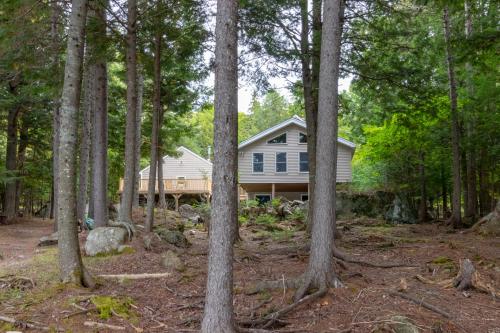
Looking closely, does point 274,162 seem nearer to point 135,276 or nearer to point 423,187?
point 423,187

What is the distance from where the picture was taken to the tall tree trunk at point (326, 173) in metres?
5.92

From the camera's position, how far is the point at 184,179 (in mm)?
31125

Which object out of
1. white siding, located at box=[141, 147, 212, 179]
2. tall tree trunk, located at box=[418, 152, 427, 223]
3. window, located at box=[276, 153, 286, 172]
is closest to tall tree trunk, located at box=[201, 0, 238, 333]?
tall tree trunk, located at box=[418, 152, 427, 223]

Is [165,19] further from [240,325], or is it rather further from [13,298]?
[240,325]

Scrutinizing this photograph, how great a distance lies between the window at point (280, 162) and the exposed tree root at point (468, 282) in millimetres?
19708

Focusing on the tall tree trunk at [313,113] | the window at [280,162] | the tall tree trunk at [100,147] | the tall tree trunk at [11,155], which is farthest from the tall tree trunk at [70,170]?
the window at [280,162]

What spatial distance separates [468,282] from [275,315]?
333cm

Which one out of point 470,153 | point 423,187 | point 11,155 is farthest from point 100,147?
point 423,187

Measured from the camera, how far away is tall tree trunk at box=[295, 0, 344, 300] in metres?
5.92

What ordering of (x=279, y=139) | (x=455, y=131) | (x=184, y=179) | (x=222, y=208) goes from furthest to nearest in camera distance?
1. (x=184, y=179)
2. (x=279, y=139)
3. (x=455, y=131)
4. (x=222, y=208)

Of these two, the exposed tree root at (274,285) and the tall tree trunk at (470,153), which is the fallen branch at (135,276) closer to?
the exposed tree root at (274,285)

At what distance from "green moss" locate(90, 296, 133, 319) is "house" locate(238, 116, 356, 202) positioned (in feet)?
66.5

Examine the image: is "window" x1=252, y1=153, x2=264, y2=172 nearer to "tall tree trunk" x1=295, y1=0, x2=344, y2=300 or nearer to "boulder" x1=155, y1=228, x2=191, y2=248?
"boulder" x1=155, y1=228, x2=191, y2=248

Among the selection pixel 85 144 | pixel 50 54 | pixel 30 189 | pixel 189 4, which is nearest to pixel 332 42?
pixel 189 4
